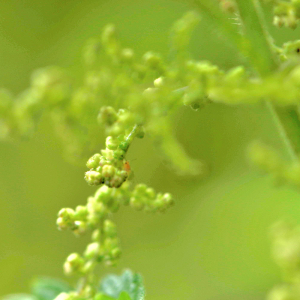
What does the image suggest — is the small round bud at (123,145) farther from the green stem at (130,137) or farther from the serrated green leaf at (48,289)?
the serrated green leaf at (48,289)

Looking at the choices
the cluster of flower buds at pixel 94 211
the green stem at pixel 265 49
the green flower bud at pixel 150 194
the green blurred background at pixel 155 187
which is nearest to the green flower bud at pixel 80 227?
the cluster of flower buds at pixel 94 211

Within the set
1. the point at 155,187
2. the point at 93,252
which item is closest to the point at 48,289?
the point at 93,252

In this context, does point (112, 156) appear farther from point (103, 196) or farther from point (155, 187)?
point (155, 187)

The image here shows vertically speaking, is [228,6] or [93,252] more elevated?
[228,6]

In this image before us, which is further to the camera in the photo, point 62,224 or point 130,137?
point 62,224

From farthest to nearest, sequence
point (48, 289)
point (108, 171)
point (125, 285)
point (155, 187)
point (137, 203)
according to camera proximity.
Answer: point (155, 187)
point (48, 289)
point (125, 285)
point (137, 203)
point (108, 171)

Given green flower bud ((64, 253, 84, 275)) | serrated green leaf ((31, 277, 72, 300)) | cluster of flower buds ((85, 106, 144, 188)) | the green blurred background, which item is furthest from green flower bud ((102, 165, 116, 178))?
the green blurred background

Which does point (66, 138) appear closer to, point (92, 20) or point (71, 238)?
point (71, 238)
